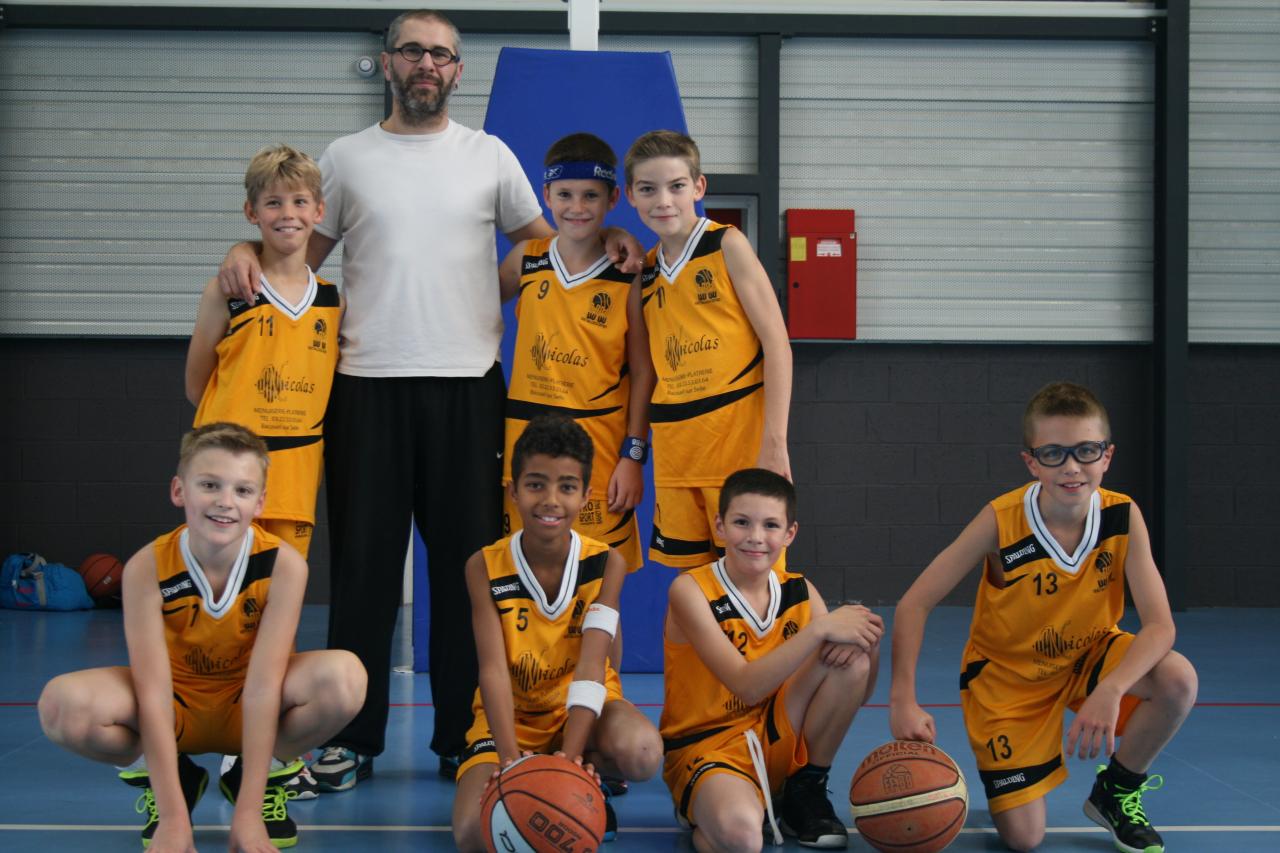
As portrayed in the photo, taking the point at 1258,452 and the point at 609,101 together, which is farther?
the point at 1258,452

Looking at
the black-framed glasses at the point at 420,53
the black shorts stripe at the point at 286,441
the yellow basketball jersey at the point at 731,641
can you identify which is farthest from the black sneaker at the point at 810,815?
the black-framed glasses at the point at 420,53

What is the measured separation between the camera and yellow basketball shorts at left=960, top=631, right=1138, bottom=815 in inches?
124

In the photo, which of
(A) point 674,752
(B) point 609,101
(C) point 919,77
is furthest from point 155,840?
(C) point 919,77

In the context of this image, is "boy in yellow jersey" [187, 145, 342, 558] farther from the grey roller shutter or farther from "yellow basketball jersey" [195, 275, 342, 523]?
the grey roller shutter

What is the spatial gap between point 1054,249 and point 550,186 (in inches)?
208

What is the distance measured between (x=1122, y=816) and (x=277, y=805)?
6.60ft

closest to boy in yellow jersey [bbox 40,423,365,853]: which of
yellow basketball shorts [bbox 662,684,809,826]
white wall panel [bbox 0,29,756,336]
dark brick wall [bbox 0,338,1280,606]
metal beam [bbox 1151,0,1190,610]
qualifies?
yellow basketball shorts [bbox 662,684,809,826]

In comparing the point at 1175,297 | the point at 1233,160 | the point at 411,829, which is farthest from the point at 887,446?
the point at 411,829

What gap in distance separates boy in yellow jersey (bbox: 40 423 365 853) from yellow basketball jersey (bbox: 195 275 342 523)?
0.38m

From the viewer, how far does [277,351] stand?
343cm

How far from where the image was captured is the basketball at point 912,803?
288 centimetres

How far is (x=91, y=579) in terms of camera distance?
7453 mm

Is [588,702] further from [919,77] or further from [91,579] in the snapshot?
[919,77]

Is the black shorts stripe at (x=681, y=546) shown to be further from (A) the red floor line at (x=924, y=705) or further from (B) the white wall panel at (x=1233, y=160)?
(B) the white wall panel at (x=1233, y=160)
